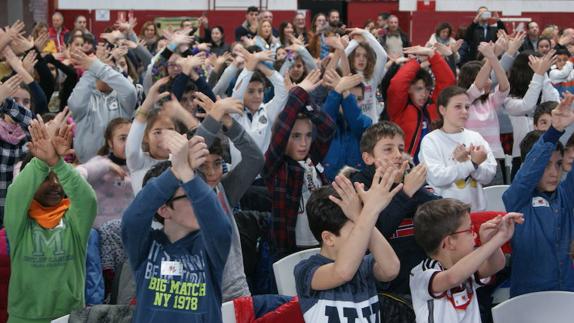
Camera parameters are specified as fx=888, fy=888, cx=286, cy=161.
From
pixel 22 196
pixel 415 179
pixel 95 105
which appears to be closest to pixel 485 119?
pixel 95 105

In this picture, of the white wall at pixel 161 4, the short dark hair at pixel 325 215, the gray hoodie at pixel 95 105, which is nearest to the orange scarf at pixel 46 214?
the short dark hair at pixel 325 215

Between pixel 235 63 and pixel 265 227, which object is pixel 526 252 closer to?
pixel 265 227

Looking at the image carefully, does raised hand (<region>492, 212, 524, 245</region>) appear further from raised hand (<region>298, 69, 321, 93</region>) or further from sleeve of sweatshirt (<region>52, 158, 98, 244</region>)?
raised hand (<region>298, 69, 321, 93</region>)

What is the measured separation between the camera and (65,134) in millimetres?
4129

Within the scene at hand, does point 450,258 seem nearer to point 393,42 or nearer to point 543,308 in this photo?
point 543,308

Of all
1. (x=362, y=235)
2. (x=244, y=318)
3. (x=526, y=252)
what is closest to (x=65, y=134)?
(x=244, y=318)

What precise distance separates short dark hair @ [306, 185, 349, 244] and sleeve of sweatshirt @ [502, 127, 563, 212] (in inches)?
60.3

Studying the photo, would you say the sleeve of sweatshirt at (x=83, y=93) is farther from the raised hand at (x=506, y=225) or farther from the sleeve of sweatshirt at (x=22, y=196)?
the raised hand at (x=506, y=225)

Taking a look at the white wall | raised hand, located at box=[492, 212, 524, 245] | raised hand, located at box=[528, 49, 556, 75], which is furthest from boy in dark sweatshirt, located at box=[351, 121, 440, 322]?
the white wall

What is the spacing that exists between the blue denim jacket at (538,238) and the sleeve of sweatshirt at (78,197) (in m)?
2.30

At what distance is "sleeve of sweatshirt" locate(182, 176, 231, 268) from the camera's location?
3.31 m

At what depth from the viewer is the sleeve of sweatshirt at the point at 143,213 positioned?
3332mm

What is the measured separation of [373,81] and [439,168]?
272 cm

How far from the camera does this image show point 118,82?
731cm
